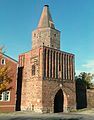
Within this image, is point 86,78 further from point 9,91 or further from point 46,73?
point 9,91

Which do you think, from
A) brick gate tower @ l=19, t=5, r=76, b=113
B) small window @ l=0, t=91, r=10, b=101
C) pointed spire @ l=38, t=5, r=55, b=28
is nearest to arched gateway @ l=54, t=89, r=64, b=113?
brick gate tower @ l=19, t=5, r=76, b=113

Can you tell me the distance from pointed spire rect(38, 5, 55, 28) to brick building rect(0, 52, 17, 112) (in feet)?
32.4

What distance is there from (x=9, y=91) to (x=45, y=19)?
53.4 feet

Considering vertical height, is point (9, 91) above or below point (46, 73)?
below

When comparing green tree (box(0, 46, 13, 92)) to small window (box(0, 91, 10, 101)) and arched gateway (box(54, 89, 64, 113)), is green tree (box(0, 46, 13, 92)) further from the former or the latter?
arched gateway (box(54, 89, 64, 113))

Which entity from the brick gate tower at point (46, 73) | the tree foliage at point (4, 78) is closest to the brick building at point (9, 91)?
the tree foliage at point (4, 78)

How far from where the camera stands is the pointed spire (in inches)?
1736

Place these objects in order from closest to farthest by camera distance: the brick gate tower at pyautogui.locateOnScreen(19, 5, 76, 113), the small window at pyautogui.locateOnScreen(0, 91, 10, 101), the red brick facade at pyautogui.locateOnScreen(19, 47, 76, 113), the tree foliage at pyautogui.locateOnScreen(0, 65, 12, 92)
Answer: the tree foliage at pyautogui.locateOnScreen(0, 65, 12, 92), the red brick facade at pyautogui.locateOnScreen(19, 47, 76, 113), the small window at pyautogui.locateOnScreen(0, 91, 10, 101), the brick gate tower at pyautogui.locateOnScreen(19, 5, 76, 113)

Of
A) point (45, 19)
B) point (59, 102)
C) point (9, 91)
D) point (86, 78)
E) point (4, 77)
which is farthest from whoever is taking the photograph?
point (86, 78)

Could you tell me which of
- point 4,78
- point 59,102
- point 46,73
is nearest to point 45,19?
point 46,73

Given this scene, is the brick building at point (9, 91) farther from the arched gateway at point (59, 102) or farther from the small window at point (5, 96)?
the arched gateway at point (59, 102)

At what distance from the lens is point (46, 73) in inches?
1534

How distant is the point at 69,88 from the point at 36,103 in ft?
25.7

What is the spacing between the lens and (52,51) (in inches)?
1606
